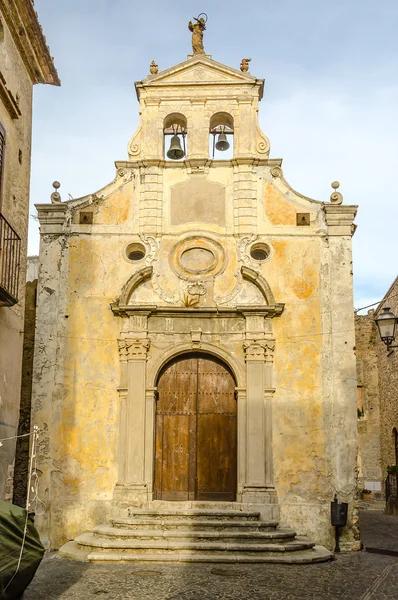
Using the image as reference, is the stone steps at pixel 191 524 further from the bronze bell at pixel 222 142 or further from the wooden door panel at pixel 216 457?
the bronze bell at pixel 222 142

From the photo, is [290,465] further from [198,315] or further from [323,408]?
[198,315]

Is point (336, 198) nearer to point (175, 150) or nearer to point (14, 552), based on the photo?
point (175, 150)

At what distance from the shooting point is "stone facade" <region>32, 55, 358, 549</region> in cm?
1302

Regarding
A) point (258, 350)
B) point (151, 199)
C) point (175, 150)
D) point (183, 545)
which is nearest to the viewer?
point (183, 545)

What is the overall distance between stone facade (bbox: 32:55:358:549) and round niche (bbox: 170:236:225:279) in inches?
1.1

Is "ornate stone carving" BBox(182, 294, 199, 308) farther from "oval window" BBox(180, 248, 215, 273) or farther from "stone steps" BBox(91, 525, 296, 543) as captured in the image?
"stone steps" BBox(91, 525, 296, 543)

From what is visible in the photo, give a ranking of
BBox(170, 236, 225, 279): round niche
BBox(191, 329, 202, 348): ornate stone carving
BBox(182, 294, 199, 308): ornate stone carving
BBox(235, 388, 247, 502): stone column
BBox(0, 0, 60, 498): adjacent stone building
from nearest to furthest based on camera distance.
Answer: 1. BBox(0, 0, 60, 498): adjacent stone building
2. BBox(235, 388, 247, 502): stone column
3. BBox(191, 329, 202, 348): ornate stone carving
4. BBox(182, 294, 199, 308): ornate stone carving
5. BBox(170, 236, 225, 279): round niche

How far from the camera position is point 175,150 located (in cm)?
1491

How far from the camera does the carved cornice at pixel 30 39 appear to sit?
34.0ft

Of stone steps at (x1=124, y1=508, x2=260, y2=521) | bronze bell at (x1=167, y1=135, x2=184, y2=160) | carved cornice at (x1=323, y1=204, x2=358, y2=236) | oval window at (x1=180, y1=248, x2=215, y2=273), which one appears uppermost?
bronze bell at (x1=167, y1=135, x2=184, y2=160)

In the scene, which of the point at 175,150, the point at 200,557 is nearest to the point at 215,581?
the point at 200,557

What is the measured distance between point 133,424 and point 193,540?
8.36 ft

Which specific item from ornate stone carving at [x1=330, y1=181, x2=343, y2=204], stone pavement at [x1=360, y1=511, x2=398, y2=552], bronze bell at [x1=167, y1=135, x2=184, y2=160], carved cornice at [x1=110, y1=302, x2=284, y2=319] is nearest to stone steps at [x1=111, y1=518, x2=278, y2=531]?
stone pavement at [x1=360, y1=511, x2=398, y2=552]

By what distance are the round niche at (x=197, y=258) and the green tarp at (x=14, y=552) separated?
7.30 m
